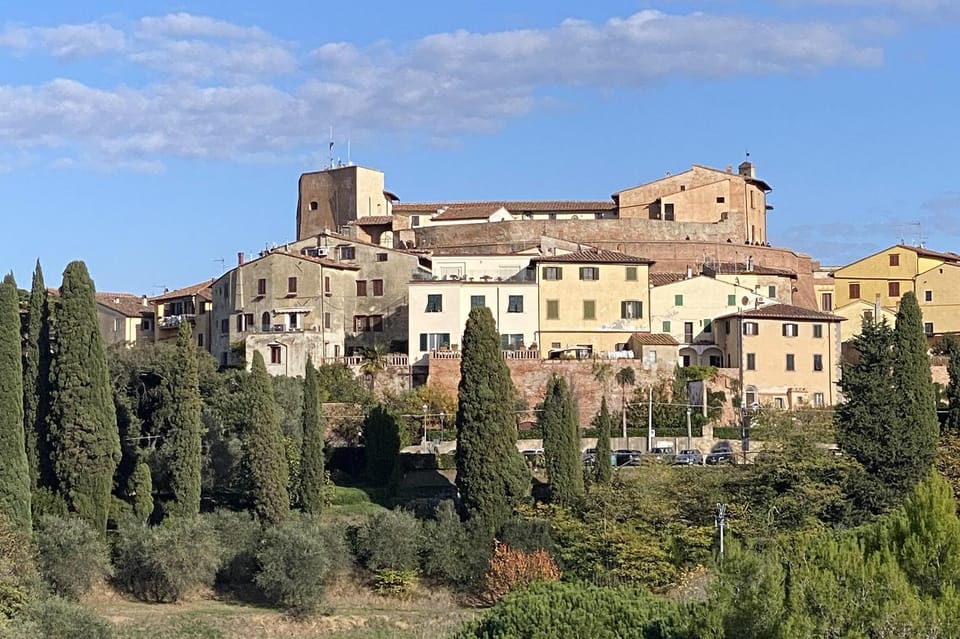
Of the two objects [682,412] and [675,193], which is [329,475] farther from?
[675,193]

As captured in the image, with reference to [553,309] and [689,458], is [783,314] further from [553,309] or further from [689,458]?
[689,458]

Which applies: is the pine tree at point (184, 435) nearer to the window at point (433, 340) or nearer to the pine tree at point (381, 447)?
the pine tree at point (381, 447)

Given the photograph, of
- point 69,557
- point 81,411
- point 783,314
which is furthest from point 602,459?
point 69,557

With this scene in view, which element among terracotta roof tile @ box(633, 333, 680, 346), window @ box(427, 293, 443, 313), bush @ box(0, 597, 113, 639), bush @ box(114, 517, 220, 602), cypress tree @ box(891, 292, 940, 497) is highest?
window @ box(427, 293, 443, 313)

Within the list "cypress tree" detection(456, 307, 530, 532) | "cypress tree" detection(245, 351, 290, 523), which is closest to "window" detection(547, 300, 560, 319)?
"cypress tree" detection(456, 307, 530, 532)

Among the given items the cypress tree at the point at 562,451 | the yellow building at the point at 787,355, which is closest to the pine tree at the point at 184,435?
the cypress tree at the point at 562,451

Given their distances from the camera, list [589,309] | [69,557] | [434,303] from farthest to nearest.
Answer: [589,309] < [434,303] < [69,557]

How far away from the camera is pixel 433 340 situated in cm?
6331

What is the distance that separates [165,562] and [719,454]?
2121 centimetres

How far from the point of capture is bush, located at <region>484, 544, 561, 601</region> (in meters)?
44.5

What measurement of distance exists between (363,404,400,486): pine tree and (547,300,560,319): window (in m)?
12.4

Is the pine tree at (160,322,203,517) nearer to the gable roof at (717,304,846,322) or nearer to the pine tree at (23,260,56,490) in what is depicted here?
the pine tree at (23,260,56,490)

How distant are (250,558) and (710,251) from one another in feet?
119

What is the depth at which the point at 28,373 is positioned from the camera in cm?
4691
